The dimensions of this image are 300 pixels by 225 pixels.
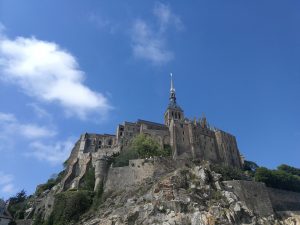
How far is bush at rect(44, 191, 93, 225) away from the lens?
44.3 metres

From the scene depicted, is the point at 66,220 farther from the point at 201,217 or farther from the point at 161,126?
the point at 161,126

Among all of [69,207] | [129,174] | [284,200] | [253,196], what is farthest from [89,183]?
[284,200]

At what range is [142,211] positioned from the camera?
39281 mm

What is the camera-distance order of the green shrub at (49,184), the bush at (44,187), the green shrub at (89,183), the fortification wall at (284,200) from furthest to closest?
the green shrub at (49,184) → the bush at (44,187) → the fortification wall at (284,200) → the green shrub at (89,183)

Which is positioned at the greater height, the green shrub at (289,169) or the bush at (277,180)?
the green shrub at (289,169)

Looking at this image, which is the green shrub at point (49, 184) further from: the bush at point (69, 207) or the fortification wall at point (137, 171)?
the fortification wall at point (137, 171)

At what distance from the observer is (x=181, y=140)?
68.9 m

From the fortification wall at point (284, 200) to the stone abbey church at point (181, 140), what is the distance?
53.2 feet

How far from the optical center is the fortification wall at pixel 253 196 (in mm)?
44719

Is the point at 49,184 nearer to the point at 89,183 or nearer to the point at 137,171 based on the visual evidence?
the point at 89,183

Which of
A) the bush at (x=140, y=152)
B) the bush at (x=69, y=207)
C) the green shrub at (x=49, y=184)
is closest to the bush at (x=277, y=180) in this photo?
the bush at (x=140, y=152)

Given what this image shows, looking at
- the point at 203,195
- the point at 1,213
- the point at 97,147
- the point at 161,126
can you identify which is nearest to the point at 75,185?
the point at 1,213

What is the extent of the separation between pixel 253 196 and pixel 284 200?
11570mm

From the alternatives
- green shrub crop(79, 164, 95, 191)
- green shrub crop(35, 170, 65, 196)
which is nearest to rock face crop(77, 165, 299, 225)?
green shrub crop(79, 164, 95, 191)
